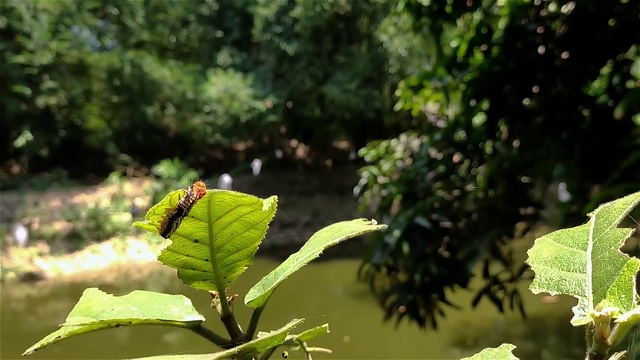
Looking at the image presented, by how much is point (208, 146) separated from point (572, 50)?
11.7 feet

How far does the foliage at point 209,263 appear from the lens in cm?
20

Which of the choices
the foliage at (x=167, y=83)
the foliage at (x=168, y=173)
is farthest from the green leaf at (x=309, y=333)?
the foliage at (x=167, y=83)

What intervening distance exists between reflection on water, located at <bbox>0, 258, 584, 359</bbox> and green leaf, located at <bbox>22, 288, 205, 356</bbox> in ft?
0.29

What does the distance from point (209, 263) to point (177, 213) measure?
25mm

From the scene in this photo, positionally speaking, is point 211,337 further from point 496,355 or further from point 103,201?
point 103,201

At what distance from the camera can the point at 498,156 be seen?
2.87 ft

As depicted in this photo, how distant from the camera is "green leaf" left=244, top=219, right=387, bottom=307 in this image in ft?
0.67

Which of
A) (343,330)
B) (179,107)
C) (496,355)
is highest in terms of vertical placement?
(179,107)

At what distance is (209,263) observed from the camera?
0.22 m

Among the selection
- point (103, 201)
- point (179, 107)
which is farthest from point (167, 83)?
point (103, 201)

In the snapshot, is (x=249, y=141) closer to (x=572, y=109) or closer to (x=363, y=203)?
(x=363, y=203)

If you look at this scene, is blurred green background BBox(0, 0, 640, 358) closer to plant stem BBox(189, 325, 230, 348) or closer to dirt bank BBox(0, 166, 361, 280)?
dirt bank BBox(0, 166, 361, 280)

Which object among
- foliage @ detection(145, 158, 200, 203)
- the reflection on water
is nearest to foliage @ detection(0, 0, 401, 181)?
foliage @ detection(145, 158, 200, 203)

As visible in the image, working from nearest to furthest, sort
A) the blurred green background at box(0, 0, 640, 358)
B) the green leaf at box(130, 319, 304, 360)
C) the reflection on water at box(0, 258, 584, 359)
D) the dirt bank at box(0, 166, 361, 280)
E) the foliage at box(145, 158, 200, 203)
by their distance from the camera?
the green leaf at box(130, 319, 304, 360) → the reflection on water at box(0, 258, 584, 359) → the dirt bank at box(0, 166, 361, 280) → the blurred green background at box(0, 0, 640, 358) → the foliage at box(145, 158, 200, 203)
